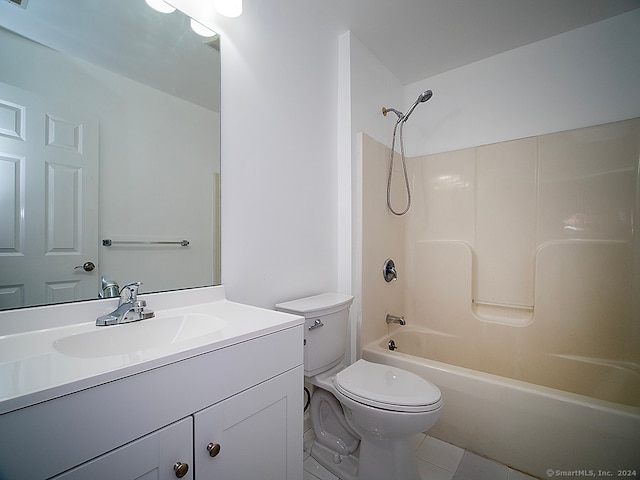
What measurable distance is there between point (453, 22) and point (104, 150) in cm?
200

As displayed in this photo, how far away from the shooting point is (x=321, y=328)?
1349 mm

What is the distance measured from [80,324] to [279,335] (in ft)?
1.93

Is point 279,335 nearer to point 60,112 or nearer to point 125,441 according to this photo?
point 125,441

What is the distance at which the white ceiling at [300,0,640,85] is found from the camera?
5.16 ft

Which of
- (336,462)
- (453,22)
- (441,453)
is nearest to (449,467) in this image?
(441,453)

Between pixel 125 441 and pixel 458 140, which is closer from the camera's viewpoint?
pixel 125 441

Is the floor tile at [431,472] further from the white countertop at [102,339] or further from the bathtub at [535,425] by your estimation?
the white countertop at [102,339]

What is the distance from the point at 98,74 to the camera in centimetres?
90

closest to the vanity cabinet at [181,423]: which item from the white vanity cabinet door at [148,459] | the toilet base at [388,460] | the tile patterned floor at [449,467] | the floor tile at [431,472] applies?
the white vanity cabinet door at [148,459]

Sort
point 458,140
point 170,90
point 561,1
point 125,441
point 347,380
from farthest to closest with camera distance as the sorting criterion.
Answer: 1. point 458,140
2. point 561,1
3. point 347,380
4. point 170,90
5. point 125,441

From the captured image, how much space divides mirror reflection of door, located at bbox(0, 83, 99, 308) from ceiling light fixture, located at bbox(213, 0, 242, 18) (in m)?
0.69

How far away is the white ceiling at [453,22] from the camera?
1572 millimetres

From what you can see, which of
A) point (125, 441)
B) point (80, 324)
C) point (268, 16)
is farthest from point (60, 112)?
point (268, 16)

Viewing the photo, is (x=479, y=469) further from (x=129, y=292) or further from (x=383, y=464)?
(x=129, y=292)
